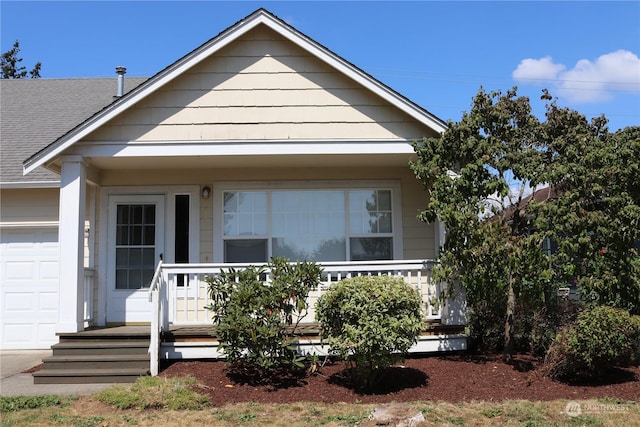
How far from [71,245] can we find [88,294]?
138 centimetres

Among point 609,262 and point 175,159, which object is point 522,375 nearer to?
point 609,262

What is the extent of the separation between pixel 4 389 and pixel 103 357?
1.24 metres

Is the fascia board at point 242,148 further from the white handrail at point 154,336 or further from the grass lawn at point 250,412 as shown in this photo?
the grass lawn at point 250,412

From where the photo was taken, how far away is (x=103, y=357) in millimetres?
7949

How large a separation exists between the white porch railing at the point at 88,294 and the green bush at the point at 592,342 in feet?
23.0

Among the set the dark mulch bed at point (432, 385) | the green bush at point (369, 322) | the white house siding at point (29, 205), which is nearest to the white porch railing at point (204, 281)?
the dark mulch bed at point (432, 385)

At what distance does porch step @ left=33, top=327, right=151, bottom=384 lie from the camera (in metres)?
7.74

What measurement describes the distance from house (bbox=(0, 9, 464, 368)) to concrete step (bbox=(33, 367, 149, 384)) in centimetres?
78

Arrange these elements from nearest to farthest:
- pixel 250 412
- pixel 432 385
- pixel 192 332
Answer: pixel 250 412 < pixel 432 385 < pixel 192 332

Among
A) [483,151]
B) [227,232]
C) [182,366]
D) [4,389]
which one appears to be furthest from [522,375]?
[4,389]

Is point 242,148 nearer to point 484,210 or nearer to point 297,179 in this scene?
point 297,179

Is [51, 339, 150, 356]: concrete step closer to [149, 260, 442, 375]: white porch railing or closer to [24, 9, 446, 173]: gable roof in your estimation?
[149, 260, 442, 375]: white porch railing

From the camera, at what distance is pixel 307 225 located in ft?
33.7

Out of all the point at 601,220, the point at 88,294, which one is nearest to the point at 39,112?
the point at 88,294
